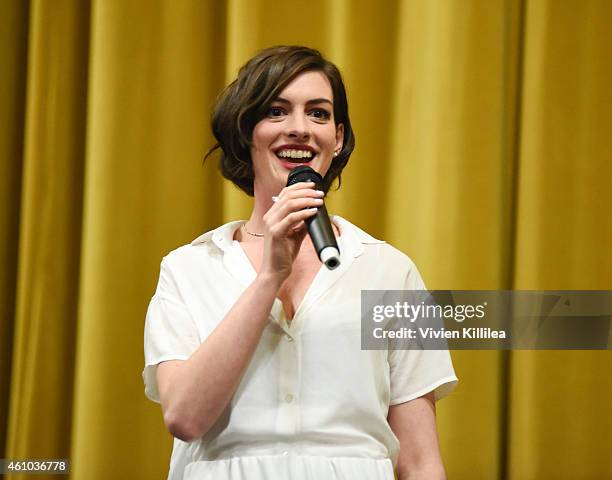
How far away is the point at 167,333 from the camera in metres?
1.17

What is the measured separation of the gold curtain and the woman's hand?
2.46 ft

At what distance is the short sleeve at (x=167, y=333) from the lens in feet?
3.80

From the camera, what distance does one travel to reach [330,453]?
1.11 m

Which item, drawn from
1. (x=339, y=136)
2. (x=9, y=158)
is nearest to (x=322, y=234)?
(x=339, y=136)

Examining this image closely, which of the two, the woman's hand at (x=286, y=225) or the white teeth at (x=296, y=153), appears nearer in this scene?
the woman's hand at (x=286, y=225)

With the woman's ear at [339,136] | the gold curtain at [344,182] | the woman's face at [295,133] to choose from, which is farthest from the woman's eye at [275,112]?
the gold curtain at [344,182]

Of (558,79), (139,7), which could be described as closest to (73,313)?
(139,7)

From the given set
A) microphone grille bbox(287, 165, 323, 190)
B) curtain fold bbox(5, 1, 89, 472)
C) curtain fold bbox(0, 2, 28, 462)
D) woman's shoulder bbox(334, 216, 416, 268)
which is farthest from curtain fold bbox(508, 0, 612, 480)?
curtain fold bbox(0, 2, 28, 462)

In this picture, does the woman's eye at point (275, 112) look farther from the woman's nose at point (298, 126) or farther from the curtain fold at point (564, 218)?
the curtain fold at point (564, 218)

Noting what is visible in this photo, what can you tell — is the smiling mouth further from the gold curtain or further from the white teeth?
the gold curtain

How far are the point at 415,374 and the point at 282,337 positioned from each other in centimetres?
20

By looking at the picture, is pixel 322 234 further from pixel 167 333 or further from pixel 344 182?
pixel 344 182

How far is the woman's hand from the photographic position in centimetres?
104

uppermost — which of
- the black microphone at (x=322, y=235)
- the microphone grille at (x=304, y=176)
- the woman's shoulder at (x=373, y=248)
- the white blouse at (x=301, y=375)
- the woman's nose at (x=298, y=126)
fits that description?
the woman's nose at (x=298, y=126)
